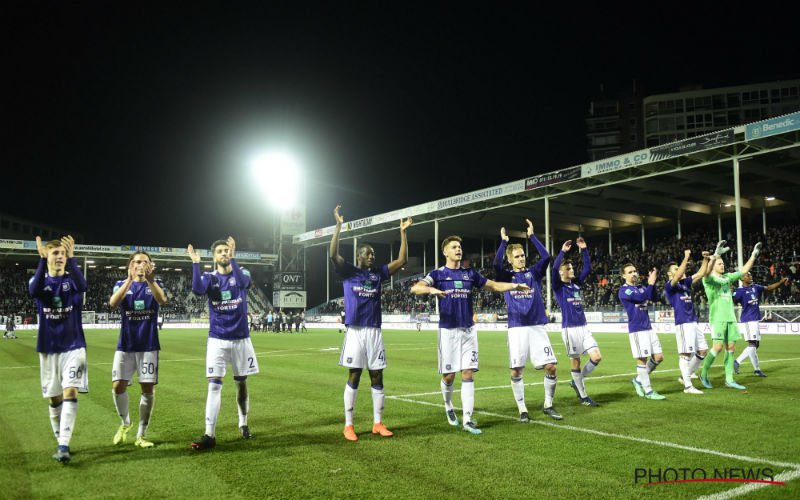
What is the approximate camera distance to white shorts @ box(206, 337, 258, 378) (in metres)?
6.68

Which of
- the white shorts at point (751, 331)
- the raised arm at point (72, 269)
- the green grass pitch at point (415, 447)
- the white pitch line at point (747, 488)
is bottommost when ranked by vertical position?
the green grass pitch at point (415, 447)

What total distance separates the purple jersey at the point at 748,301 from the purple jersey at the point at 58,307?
13361 mm

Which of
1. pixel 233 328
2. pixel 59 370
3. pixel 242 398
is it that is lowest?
pixel 242 398

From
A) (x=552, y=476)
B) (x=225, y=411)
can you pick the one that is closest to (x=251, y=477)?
(x=552, y=476)

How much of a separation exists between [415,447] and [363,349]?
1305 mm

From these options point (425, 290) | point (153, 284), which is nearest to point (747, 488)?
point (425, 290)

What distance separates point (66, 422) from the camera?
19.9ft

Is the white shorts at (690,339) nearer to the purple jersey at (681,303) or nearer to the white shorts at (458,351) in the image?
the purple jersey at (681,303)

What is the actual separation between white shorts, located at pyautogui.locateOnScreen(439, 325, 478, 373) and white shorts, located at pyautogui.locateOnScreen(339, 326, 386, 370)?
837mm

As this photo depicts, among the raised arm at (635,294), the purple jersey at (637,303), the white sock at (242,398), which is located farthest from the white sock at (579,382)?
the white sock at (242,398)

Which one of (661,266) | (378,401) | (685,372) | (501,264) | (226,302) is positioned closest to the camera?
(226,302)

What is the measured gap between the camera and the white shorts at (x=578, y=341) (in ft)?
29.8

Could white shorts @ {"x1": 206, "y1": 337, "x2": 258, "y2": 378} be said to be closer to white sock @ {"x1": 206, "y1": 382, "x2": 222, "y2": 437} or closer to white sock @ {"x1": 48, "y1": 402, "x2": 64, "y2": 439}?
white sock @ {"x1": 206, "y1": 382, "x2": 222, "y2": 437}

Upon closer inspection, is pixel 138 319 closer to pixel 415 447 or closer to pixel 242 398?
pixel 242 398
